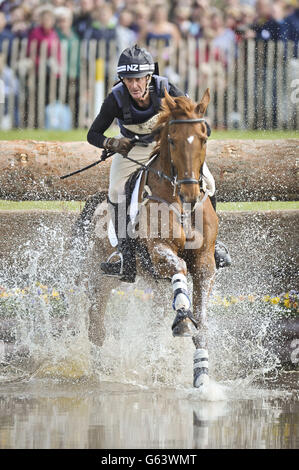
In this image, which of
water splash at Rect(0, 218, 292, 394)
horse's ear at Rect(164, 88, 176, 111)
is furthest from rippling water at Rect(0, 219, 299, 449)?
horse's ear at Rect(164, 88, 176, 111)

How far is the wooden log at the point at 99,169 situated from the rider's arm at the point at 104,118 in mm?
1837

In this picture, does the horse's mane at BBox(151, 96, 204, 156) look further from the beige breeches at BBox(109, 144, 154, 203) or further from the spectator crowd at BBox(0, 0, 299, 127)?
the spectator crowd at BBox(0, 0, 299, 127)

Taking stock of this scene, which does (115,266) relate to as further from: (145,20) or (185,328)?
(145,20)

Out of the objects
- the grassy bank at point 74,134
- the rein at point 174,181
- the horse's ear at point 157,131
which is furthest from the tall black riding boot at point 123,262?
the grassy bank at point 74,134

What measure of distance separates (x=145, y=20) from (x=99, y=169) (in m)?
5.92

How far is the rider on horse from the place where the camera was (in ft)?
24.7

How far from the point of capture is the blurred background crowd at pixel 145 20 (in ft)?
48.3

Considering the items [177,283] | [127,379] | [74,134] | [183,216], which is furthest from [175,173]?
[74,134]

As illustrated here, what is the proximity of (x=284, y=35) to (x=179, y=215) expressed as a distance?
8.28 metres

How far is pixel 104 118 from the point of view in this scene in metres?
7.84

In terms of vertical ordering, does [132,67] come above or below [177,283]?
above

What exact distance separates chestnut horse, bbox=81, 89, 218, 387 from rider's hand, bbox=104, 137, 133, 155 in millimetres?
252

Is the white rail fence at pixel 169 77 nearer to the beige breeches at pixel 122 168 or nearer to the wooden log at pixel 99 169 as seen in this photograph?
the wooden log at pixel 99 169

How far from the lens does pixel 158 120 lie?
24.1 feet
